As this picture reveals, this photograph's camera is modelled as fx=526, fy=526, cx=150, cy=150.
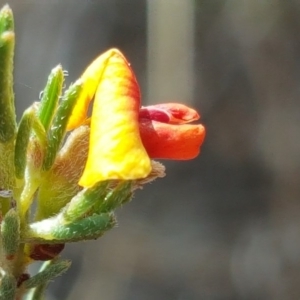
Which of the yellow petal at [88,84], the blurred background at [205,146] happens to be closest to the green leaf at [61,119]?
the yellow petal at [88,84]

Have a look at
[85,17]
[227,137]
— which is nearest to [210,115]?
[227,137]

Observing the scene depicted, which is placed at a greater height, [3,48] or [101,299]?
[3,48]

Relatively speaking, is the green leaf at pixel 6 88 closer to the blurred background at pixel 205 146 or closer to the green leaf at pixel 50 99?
the green leaf at pixel 50 99

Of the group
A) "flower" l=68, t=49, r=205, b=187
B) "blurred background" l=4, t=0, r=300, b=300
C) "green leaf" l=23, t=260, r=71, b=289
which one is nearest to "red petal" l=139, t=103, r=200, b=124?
"flower" l=68, t=49, r=205, b=187

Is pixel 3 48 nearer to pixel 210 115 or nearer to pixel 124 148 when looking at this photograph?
pixel 124 148

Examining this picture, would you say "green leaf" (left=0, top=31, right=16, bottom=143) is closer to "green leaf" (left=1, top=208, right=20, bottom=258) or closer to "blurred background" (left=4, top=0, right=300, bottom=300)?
"green leaf" (left=1, top=208, right=20, bottom=258)

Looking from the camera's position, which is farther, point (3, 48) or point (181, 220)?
point (181, 220)
